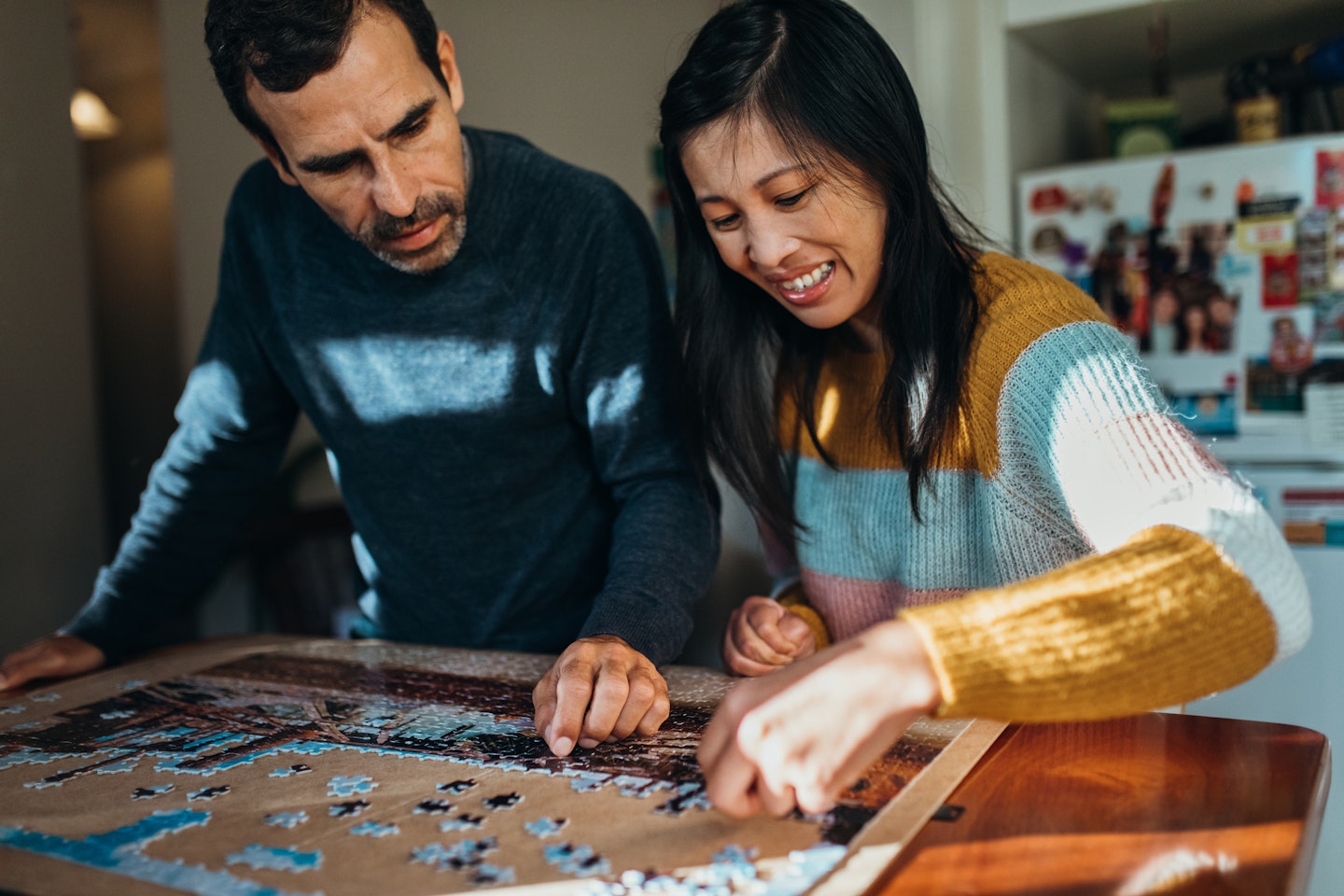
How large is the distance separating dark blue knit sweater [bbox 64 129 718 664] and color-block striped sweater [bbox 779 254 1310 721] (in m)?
0.22

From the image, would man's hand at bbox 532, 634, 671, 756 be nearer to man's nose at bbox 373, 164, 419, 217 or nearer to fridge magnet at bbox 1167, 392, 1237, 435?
man's nose at bbox 373, 164, 419, 217

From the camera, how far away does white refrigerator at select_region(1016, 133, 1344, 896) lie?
2379 millimetres

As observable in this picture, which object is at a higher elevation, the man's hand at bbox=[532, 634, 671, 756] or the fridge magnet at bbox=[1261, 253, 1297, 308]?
the fridge magnet at bbox=[1261, 253, 1297, 308]

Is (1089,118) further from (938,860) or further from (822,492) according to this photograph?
(938,860)

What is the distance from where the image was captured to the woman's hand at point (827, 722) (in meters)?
0.73

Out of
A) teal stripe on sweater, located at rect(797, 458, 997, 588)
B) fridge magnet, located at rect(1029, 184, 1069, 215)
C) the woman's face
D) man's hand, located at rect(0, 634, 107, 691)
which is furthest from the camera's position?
fridge magnet, located at rect(1029, 184, 1069, 215)

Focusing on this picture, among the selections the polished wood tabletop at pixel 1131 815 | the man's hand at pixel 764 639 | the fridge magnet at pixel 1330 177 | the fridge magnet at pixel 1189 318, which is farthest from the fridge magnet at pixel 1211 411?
the polished wood tabletop at pixel 1131 815

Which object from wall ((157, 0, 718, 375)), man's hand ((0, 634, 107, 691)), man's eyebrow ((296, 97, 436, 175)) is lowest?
man's hand ((0, 634, 107, 691))

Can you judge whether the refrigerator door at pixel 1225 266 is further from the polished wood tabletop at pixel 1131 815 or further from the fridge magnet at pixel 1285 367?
the polished wood tabletop at pixel 1131 815

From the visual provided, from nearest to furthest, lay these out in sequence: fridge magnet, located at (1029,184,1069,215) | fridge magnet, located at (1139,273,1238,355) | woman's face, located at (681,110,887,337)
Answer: woman's face, located at (681,110,887,337)
fridge magnet, located at (1139,273,1238,355)
fridge magnet, located at (1029,184,1069,215)

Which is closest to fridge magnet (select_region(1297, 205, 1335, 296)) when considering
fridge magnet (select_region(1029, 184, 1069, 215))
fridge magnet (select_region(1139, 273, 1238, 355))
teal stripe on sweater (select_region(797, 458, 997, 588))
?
fridge magnet (select_region(1139, 273, 1238, 355))

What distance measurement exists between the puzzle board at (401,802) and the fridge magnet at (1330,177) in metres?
2.02

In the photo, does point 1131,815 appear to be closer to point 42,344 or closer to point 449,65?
point 449,65

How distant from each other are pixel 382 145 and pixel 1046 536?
0.97 metres
